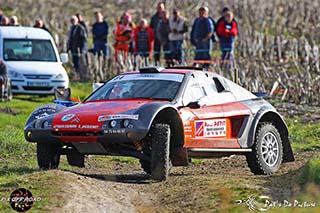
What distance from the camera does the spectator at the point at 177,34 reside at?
2775 centimetres

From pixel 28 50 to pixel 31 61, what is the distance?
23.0 inches

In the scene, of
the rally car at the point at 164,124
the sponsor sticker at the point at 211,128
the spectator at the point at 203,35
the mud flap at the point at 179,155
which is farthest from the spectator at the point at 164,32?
the mud flap at the point at 179,155

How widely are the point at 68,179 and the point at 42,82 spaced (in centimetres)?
1388

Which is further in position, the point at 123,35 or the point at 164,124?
the point at 123,35

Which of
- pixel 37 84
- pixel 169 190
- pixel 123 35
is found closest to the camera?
pixel 169 190

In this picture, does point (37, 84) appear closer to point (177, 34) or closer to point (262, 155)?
point (177, 34)

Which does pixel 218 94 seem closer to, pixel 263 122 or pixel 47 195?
pixel 263 122

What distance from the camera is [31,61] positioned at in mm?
27188

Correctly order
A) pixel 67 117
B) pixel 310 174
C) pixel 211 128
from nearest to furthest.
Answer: pixel 310 174, pixel 67 117, pixel 211 128

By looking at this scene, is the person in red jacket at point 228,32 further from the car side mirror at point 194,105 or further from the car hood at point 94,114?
the car hood at point 94,114

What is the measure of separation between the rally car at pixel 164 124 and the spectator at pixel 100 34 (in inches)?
560

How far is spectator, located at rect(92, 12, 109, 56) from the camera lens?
97.8ft

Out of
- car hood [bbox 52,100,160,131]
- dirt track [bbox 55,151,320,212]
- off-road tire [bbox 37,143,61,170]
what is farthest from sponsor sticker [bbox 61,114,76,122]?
dirt track [bbox 55,151,320,212]

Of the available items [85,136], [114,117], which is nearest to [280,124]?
[114,117]
